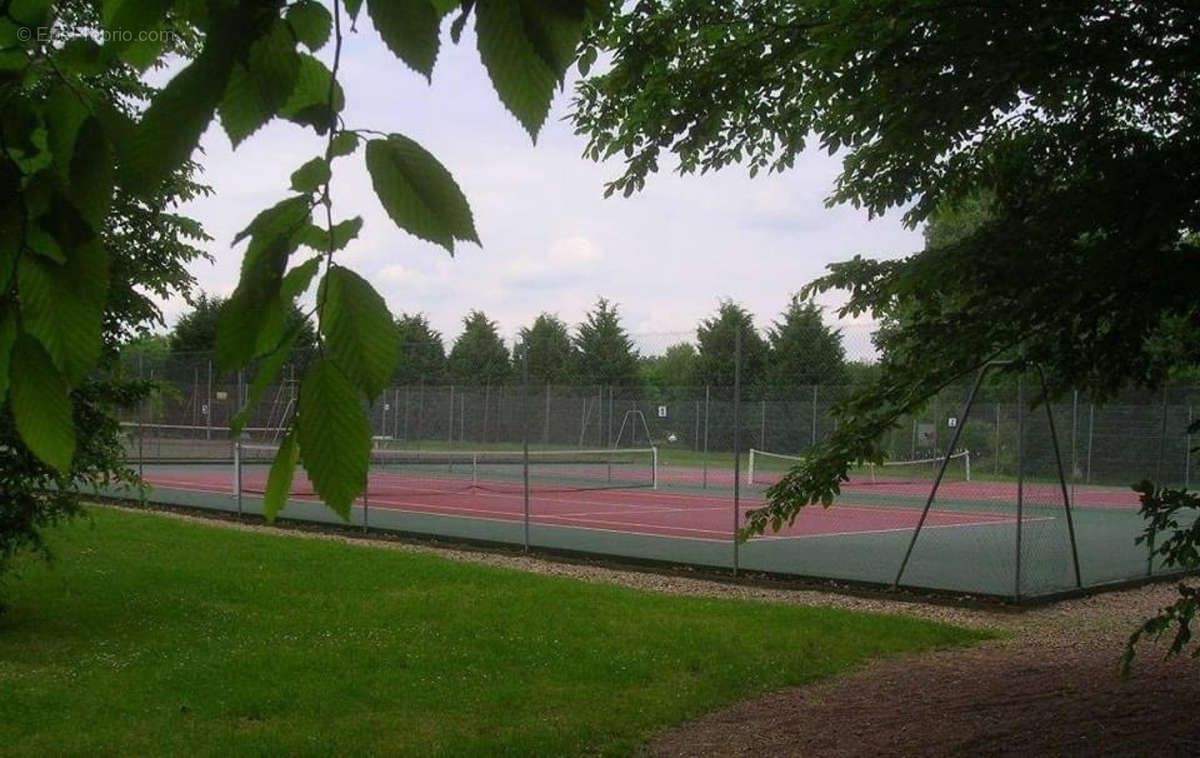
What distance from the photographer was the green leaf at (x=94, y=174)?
124 cm

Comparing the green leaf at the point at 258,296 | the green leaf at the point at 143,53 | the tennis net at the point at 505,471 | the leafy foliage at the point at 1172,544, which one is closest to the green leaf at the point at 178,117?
the green leaf at the point at 258,296

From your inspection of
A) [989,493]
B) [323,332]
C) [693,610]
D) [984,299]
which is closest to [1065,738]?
[984,299]

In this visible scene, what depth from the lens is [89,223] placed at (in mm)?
1224

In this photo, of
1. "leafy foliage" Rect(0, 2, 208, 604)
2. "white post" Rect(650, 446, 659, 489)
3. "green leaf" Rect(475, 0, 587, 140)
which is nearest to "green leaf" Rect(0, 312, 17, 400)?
"leafy foliage" Rect(0, 2, 208, 604)

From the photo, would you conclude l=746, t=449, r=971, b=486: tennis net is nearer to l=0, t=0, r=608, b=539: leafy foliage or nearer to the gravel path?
the gravel path

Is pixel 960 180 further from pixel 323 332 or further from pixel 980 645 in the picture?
pixel 323 332

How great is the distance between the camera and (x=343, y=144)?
3.94 feet

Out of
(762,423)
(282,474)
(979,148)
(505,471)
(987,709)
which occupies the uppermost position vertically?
(979,148)

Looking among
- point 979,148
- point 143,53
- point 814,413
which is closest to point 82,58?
point 143,53

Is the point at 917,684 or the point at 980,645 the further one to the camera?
the point at 980,645

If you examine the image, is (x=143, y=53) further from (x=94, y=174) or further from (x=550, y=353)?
(x=550, y=353)

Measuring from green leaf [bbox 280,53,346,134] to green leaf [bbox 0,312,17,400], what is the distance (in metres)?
0.34

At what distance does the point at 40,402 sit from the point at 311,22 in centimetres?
46

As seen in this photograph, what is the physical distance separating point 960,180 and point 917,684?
3.28 metres
